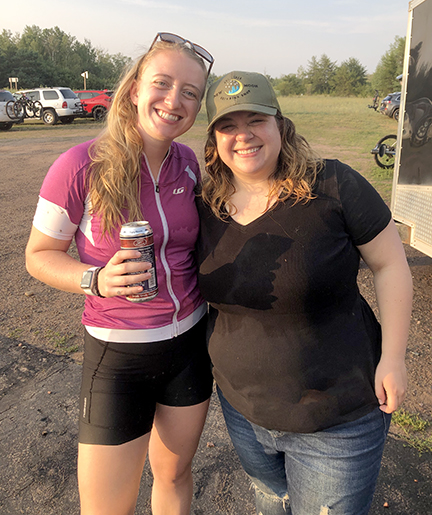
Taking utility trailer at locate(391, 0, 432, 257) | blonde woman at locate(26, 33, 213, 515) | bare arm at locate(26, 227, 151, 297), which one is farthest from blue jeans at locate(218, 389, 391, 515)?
utility trailer at locate(391, 0, 432, 257)

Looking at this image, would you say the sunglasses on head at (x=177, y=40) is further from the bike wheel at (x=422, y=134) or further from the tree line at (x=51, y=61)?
the tree line at (x=51, y=61)

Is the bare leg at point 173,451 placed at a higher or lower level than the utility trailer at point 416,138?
lower

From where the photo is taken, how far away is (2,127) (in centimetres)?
2212

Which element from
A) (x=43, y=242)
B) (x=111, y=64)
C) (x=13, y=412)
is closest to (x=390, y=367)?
(x=43, y=242)

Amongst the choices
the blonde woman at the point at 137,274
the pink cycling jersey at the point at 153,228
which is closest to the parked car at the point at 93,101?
the blonde woman at the point at 137,274

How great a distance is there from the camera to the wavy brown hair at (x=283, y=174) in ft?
5.55

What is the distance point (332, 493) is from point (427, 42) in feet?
15.7

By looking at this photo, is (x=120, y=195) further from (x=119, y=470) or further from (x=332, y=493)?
(x=332, y=493)

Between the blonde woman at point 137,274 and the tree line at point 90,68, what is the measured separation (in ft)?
130

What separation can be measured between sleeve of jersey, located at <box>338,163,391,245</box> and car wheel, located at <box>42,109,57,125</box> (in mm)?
25168

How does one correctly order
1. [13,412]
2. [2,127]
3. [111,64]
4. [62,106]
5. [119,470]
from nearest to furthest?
[119,470], [13,412], [2,127], [62,106], [111,64]

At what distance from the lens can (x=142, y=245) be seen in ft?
5.25

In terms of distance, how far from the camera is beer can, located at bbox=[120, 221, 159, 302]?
5.21 ft

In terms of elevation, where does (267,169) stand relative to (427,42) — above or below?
below
